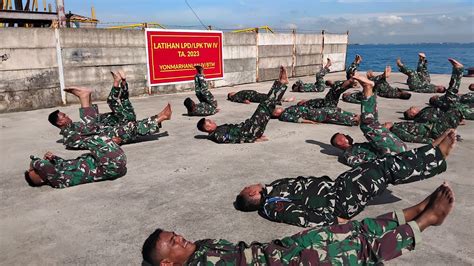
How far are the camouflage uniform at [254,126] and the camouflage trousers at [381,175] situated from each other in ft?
9.42

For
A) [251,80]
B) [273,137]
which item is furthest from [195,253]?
[251,80]

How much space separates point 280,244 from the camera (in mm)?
2729

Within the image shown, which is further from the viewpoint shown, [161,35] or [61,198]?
[161,35]

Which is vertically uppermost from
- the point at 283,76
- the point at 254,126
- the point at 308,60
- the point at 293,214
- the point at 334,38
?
the point at 334,38

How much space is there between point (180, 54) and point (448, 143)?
1076 centimetres

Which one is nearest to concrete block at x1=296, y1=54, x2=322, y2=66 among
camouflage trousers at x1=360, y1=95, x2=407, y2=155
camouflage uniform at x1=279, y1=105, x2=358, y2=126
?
camouflage uniform at x1=279, y1=105, x2=358, y2=126

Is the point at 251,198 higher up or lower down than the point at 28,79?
lower down

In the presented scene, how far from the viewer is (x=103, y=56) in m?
10.9

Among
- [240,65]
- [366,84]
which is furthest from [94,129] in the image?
[240,65]

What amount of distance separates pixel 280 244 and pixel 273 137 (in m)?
4.15

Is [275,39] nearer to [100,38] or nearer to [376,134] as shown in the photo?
[100,38]

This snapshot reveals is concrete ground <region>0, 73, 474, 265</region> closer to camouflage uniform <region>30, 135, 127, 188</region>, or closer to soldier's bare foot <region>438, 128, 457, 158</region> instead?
camouflage uniform <region>30, 135, 127, 188</region>

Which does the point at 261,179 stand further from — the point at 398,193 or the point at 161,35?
the point at 161,35

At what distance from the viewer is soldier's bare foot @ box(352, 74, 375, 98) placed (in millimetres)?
4605
